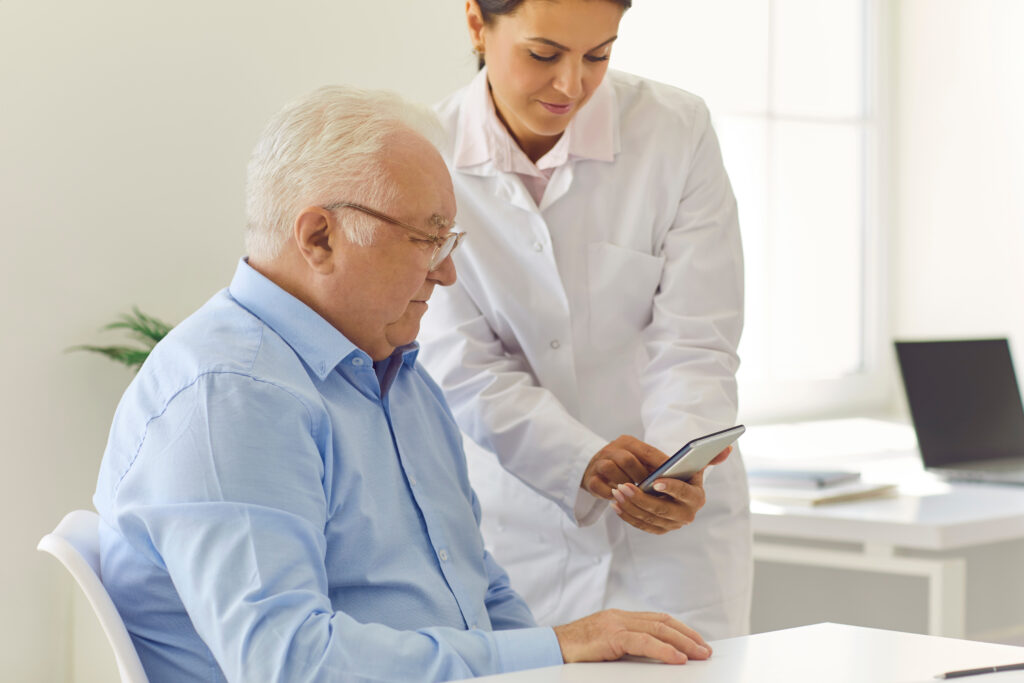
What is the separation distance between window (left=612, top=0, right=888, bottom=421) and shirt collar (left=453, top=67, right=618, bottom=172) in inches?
67.5

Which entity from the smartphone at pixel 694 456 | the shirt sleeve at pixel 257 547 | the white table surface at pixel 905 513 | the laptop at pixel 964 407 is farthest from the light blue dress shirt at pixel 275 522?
the laptop at pixel 964 407

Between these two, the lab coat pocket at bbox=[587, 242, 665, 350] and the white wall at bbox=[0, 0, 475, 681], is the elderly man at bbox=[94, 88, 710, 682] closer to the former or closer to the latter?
the lab coat pocket at bbox=[587, 242, 665, 350]

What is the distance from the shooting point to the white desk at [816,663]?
3.75 ft

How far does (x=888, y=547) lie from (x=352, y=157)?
1643mm

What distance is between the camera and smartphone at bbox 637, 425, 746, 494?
4.82 ft

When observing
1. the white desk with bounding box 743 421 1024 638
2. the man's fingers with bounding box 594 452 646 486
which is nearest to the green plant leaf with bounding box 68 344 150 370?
the man's fingers with bounding box 594 452 646 486

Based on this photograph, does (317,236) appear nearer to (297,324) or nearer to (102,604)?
(297,324)

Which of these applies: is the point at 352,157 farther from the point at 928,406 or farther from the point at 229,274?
the point at 928,406

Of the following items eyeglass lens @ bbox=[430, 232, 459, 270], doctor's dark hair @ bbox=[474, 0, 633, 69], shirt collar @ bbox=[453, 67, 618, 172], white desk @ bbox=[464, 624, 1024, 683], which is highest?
doctor's dark hair @ bbox=[474, 0, 633, 69]

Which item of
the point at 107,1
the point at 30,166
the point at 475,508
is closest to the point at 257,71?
the point at 107,1

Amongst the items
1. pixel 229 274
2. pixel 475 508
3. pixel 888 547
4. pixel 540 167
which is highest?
pixel 540 167

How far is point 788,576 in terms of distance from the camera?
2986mm

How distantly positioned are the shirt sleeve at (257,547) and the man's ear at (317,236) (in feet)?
0.61

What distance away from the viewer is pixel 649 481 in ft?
5.32
